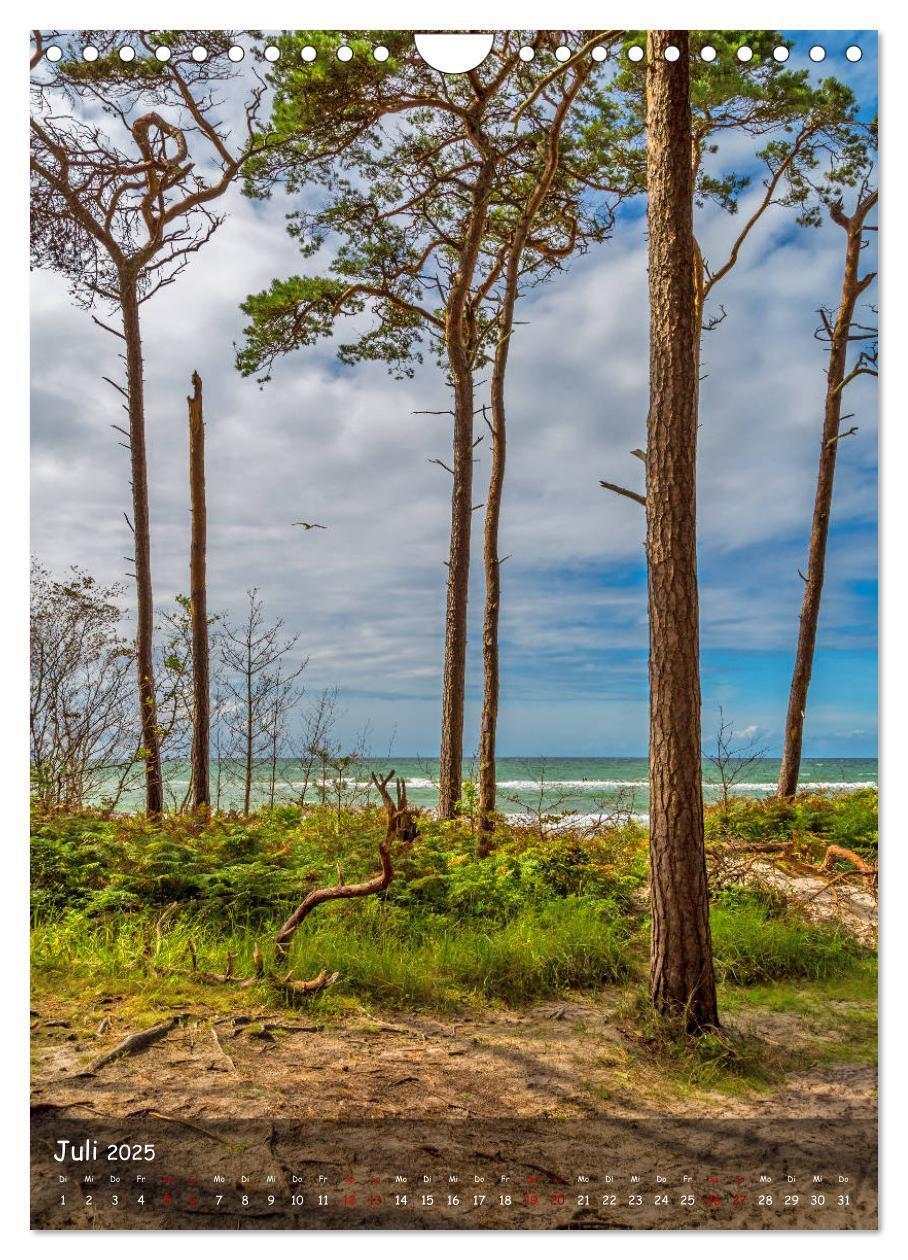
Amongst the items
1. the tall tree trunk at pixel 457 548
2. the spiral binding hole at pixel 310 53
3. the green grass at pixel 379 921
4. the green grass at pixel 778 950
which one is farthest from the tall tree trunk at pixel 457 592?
the spiral binding hole at pixel 310 53

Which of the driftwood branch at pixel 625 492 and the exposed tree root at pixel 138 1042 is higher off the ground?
the driftwood branch at pixel 625 492

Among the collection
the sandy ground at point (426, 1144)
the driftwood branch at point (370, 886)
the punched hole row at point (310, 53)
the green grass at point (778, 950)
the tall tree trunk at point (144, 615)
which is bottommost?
the green grass at point (778, 950)

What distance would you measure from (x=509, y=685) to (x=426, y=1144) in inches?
216

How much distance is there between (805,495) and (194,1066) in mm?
3763

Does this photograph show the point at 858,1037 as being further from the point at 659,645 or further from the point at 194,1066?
the point at 194,1066

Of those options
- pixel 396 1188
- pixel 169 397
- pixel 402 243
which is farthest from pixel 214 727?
pixel 396 1188

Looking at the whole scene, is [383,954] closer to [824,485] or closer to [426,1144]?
[426,1144]

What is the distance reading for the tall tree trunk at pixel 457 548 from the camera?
8438mm

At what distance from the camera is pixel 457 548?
8648 millimetres

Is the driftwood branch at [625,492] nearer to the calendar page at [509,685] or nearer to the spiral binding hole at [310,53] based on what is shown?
the calendar page at [509,685]

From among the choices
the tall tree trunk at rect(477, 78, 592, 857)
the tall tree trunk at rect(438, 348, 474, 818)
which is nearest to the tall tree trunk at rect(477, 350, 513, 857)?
the tall tree trunk at rect(477, 78, 592, 857)

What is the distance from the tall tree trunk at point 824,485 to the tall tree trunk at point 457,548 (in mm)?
3286

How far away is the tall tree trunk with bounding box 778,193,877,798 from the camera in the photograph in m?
3.55

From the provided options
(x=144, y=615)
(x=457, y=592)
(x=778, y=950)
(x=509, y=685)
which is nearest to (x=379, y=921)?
(x=778, y=950)
